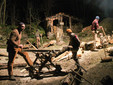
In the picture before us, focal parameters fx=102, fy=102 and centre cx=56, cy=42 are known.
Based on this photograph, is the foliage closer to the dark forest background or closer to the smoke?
the smoke

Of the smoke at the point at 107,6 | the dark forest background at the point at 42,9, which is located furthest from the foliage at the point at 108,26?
the dark forest background at the point at 42,9

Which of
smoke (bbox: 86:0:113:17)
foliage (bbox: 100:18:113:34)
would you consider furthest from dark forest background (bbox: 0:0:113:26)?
foliage (bbox: 100:18:113:34)

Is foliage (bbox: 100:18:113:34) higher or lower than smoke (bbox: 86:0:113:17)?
lower

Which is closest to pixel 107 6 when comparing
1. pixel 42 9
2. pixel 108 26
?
pixel 108 26

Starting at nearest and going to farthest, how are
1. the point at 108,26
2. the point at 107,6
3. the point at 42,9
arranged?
the point at 107,6 < the point at 108,26 < the point at 42,9

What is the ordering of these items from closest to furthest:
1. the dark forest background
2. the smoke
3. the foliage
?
1. the smoke
2. the foliage
3. the dark forest background

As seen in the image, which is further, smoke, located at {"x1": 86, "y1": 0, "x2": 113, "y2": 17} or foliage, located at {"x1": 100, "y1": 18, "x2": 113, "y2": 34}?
foliage, located at {"x1": 100, "y1": 18, "x2": 113, "y2": 34}

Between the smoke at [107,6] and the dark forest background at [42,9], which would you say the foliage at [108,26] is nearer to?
the smoke at [107,6]

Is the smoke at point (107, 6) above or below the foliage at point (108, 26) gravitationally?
above

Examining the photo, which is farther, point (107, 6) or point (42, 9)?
point (42, 9)

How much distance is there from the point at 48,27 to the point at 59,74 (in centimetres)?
1219

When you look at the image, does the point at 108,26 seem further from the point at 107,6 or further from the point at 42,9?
the point at 42,9

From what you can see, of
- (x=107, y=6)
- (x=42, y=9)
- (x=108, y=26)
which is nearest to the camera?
(x=107, y=6)

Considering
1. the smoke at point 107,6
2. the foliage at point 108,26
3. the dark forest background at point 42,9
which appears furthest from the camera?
the dark forest background at point 42,9
